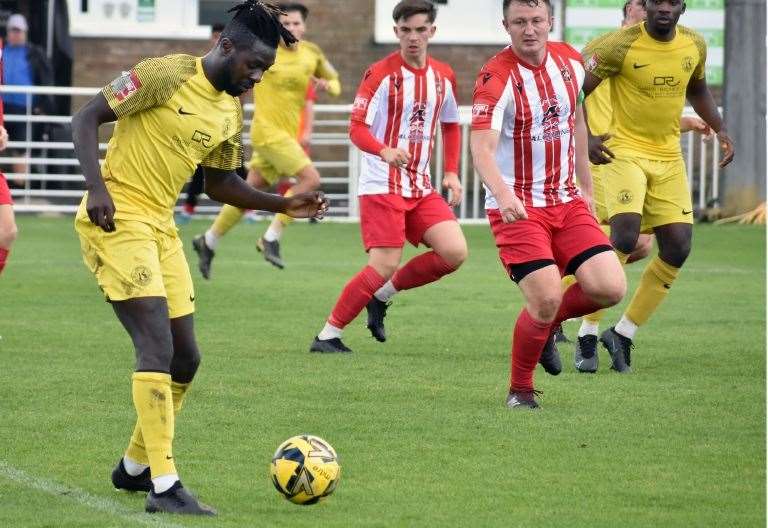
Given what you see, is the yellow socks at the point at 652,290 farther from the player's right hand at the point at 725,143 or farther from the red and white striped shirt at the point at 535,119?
the red and white striped shirt at the point at 535,119

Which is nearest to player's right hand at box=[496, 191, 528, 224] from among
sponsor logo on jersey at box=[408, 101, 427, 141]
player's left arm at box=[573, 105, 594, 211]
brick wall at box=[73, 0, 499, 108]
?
player's left arm at box=[573, 105, 594, 211]

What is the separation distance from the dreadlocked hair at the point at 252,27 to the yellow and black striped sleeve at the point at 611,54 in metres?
3.69

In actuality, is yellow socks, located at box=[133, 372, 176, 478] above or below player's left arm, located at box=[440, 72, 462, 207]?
below

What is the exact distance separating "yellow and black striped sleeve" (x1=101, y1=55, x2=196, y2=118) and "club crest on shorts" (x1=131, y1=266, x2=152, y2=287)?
60 centimetres

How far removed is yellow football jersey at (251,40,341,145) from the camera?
53.0 ft

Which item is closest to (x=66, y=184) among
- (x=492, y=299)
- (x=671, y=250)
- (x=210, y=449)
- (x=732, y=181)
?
(x=732, y=181)

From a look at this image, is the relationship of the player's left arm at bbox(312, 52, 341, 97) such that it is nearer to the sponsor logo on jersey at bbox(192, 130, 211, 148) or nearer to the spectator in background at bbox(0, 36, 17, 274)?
the spectator in background at bbox(0, 36, 17, 274)

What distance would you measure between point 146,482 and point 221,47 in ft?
5.64

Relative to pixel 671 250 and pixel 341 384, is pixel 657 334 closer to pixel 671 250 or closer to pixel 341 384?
pixel 671 250

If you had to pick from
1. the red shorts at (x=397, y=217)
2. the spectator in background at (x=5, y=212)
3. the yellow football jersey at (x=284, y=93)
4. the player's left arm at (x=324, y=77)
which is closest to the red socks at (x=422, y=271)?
the red shorts at (x=397, y=217)

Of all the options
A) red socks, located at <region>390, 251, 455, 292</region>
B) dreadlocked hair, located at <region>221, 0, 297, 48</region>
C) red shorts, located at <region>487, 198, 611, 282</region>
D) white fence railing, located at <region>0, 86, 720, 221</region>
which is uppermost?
dreadlocked hair, located at <region>221, 0, 297, 48</region>

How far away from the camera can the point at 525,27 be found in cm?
861

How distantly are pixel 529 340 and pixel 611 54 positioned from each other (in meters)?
2.16

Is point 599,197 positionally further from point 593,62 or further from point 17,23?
point 17,23
